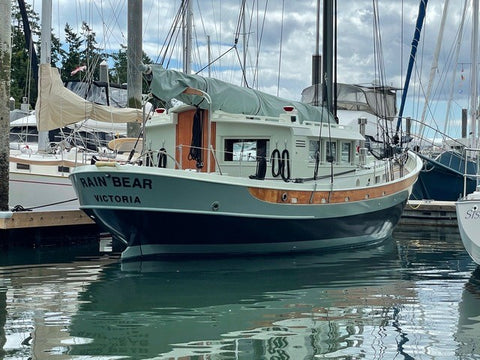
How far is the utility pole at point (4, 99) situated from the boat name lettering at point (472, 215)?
9.69 m

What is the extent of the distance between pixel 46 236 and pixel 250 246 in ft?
17.3

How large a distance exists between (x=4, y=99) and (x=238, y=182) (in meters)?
5.83

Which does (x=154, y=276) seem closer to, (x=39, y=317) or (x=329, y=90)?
(x=39, y=317)

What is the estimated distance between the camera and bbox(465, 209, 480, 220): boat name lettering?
37.4 feet

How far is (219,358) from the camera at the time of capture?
7.19m

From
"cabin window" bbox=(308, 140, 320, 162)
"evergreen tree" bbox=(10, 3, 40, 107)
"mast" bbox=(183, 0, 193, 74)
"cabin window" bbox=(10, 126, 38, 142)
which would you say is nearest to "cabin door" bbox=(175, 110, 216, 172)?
"cabin window" bbox=(308, 140, 320, 162)

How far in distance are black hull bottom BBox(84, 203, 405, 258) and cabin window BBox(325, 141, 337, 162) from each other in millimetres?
1366

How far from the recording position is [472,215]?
11.5 m

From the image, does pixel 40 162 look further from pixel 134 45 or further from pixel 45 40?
pixel 134 45

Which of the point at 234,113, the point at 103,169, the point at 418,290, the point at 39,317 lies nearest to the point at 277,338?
the point at 39,317

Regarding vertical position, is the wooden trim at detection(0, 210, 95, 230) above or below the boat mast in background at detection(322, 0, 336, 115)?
below

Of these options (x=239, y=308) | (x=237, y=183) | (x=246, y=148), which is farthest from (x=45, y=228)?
(x=239, y=308)

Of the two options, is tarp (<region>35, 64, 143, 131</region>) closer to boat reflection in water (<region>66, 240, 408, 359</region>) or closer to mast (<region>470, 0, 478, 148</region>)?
boat reflection in water (<region>66, 240, 408, 359</region>)

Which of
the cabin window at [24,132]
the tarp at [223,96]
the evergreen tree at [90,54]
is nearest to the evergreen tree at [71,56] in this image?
the evergreen tree at [90,54]
